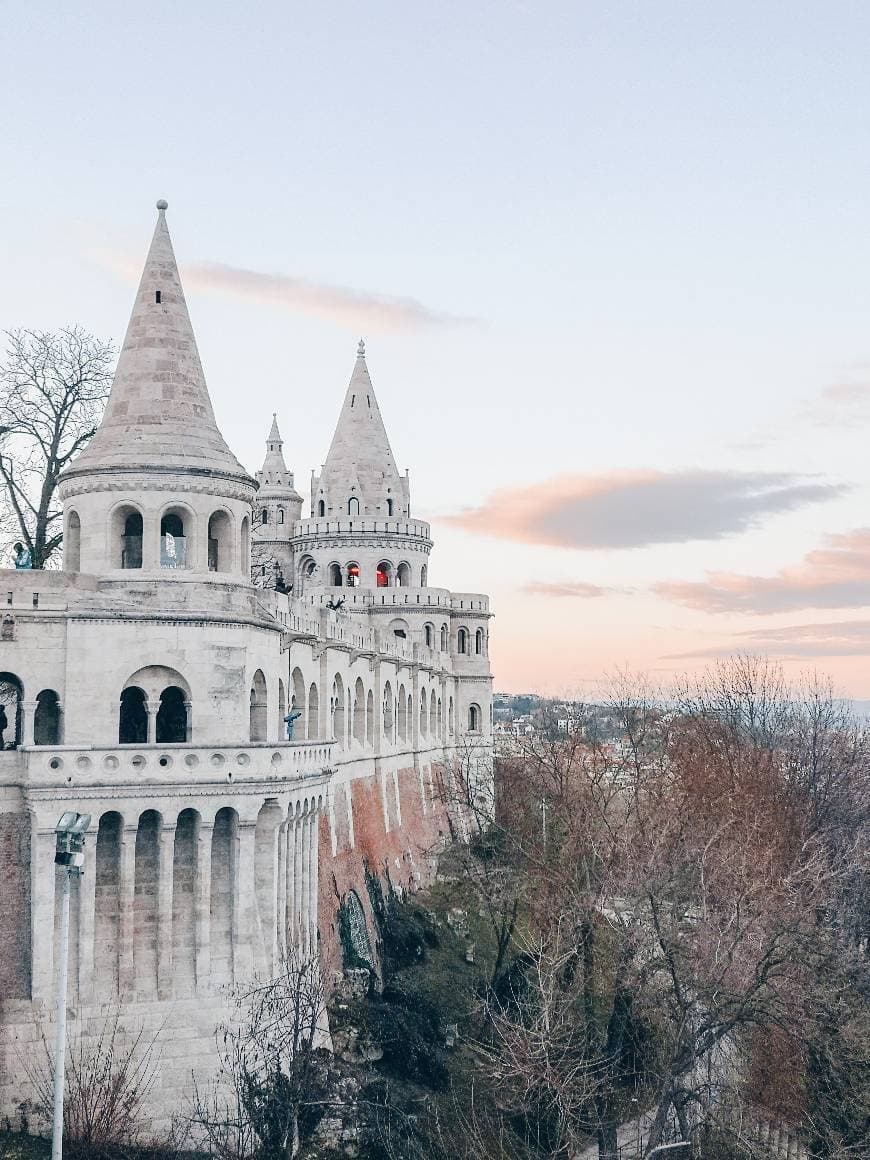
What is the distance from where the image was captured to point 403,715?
46.7 meters

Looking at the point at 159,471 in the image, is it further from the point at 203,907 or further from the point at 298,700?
the point at 298,700

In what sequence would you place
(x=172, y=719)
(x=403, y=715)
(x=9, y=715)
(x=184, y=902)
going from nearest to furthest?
(x=184, y=902) → (x=172, y=719) → (x=9, y=715) → (x=403, y=715)

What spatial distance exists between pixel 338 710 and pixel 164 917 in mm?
13721

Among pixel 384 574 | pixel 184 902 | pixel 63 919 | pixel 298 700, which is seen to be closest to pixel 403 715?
pixel 384 574

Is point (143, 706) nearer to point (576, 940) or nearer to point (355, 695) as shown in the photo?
point (576, 940)

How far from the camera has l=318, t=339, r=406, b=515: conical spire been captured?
55562 mm

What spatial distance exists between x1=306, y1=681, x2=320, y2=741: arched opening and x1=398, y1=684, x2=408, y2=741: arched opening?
12.3m

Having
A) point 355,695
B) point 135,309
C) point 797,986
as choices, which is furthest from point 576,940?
point 135,309

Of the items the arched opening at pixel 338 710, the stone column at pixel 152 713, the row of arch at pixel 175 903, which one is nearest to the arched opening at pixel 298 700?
the arched opening at pixel 338 710

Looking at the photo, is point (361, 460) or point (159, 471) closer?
point (159, 471)

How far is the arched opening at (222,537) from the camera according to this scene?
84.4ft

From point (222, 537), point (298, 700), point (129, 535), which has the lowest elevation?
point (298, 700)

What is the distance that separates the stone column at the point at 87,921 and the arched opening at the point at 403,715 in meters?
23.7

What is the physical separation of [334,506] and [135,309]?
1151 inches
